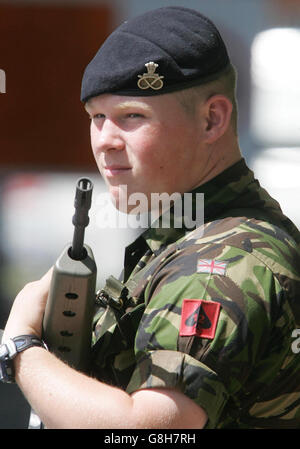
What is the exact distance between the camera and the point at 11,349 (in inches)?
50.4

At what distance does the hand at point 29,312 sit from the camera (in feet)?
4.41

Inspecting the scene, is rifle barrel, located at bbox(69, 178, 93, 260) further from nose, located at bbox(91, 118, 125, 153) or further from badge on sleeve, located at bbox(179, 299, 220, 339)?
badge on sleeve, located at bbox(179, 299, 220, 339)

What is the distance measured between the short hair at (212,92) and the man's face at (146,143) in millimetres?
18

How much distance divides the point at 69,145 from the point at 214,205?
2.11 m

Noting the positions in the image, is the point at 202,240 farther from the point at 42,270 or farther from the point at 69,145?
the point at 42,270

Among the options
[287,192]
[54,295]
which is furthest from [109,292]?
[287,192]

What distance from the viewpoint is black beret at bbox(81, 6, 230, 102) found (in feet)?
4.53

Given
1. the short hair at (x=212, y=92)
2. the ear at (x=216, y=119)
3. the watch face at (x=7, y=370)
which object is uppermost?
the short hair at (x=212, y=92)

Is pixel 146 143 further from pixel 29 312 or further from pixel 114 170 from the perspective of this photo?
pixel 29 312
